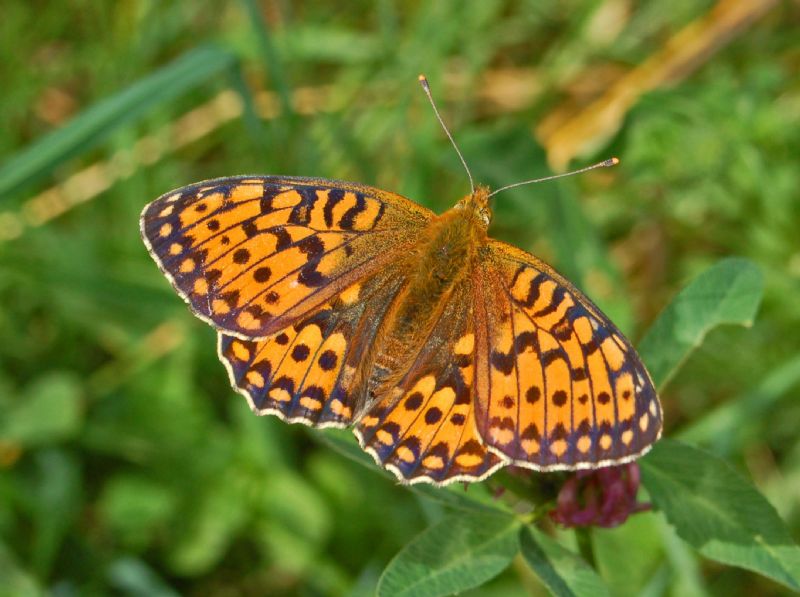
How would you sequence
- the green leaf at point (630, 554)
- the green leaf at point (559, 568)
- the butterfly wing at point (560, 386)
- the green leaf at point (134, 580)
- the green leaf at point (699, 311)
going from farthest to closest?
the green leaf at point (134, 580) < the green leaf at point (630, 554) < the green leaf at point (699, 311) < the green leaf at point (559, 568) < the butterfly wing at point (560, 386)

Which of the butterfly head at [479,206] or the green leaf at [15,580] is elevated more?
the butterfly head at [479,206]

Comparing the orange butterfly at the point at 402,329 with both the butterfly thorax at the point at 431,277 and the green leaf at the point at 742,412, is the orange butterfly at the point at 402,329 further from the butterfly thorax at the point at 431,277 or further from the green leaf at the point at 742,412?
the green leaf at the point at 742,412

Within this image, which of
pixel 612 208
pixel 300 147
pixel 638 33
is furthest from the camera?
pixel 638 33

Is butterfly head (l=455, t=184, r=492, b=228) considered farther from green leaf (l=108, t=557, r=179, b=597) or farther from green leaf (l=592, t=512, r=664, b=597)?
green leaf (l=108, t=557, r=179, b=597)

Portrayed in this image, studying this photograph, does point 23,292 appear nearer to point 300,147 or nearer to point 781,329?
point 300,147

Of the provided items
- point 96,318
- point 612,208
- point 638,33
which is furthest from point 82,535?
point 638,33

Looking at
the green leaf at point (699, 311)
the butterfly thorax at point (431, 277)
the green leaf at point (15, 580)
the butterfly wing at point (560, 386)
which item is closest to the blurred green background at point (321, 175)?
the green leaf at point (15, 580)
